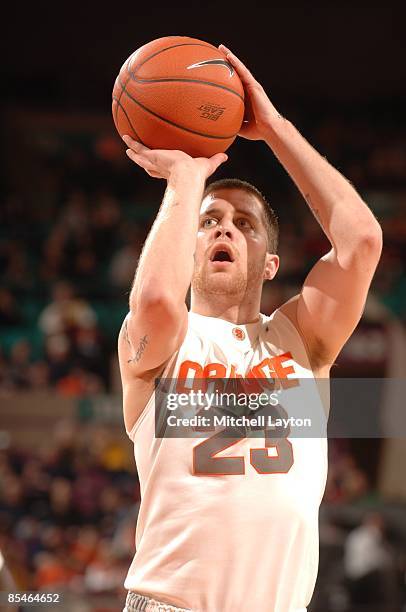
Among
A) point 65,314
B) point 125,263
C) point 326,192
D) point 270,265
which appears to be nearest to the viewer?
point 326,192

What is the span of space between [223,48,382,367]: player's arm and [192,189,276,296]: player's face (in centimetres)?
20

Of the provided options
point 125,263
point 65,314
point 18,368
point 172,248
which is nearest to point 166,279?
point 172,248

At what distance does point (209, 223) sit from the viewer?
3.18 meters

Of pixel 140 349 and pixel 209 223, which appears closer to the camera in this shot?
pixel 140 349

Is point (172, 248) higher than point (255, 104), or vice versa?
point (255, 104)

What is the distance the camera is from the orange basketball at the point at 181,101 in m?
2.98

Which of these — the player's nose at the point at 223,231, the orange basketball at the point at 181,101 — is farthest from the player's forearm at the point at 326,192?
the player's nose at the point at 223,231

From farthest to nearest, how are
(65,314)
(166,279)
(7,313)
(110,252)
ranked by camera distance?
(110,252), (7,313), (65,314), (166,279)

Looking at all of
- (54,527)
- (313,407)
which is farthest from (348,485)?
(313,407)

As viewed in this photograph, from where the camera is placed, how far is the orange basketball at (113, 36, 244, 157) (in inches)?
117

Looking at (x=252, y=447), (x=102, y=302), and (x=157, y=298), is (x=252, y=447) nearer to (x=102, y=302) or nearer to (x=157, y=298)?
(x=157, y=298)

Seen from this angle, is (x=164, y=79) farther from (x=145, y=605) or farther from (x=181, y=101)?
(x=145, y=605)

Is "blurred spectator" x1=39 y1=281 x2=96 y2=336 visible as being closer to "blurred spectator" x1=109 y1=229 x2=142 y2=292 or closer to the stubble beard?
"blurred spectator" x1=109 y1=229 x2=142 y2=292

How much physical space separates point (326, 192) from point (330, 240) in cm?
17
